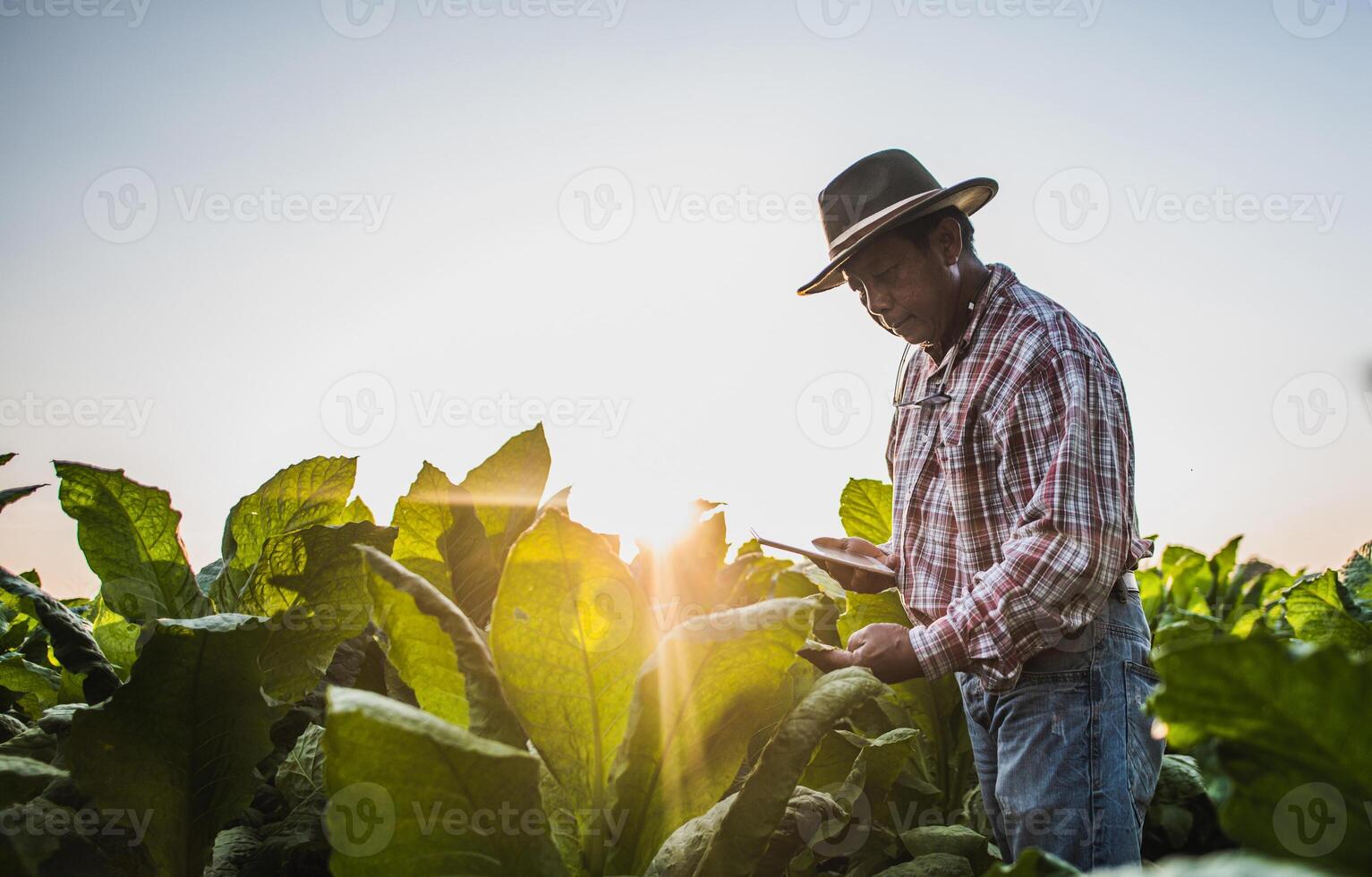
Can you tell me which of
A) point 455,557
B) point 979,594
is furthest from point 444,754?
point 979,594

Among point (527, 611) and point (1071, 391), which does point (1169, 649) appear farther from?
point (1071, 391)

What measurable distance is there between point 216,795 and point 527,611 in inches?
22.6

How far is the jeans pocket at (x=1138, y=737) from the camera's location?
88.7 inches

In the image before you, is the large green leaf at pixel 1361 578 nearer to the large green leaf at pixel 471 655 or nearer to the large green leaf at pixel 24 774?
the large green leaf at pixel 471 655

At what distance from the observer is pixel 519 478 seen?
4.48 feet

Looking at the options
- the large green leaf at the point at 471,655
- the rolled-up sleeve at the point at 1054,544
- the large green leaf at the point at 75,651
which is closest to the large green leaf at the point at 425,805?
the large green leaf at the point at 471,655

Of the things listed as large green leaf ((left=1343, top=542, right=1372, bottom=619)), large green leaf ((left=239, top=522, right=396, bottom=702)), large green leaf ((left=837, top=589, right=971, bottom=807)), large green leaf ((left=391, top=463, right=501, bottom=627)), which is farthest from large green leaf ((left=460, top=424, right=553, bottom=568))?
large green leaf ((left=1343, top=542, right=1372, bottom=619))

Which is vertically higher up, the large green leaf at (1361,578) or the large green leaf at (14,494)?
the large green leaf at (14,494)

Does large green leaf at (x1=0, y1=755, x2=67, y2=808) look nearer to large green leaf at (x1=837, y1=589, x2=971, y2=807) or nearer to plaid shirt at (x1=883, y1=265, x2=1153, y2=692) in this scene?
plaid shirt at (x1=883, y1=265, x2=1153, y2=692)

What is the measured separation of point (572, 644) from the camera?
3.26ft

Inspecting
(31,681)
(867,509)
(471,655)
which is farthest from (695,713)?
(867,509)

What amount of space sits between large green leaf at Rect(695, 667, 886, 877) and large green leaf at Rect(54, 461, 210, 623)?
3.34 feet

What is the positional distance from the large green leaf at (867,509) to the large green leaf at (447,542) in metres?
2.08

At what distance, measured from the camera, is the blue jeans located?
7.06 feet
